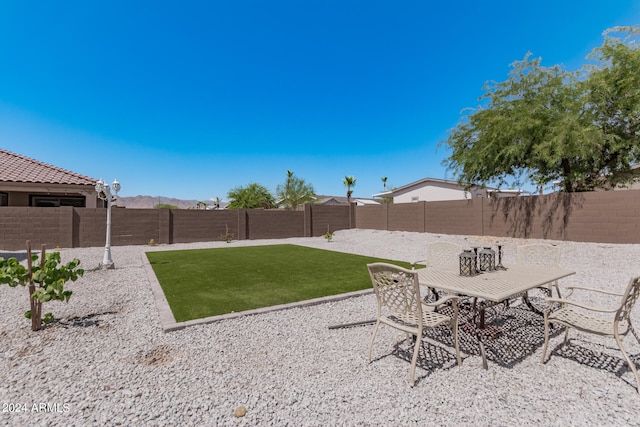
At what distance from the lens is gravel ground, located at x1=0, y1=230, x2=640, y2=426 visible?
78.2 inches

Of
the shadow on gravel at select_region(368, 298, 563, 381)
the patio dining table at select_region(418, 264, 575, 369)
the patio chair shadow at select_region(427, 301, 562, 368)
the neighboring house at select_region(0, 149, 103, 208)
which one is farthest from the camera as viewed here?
the neighboring house at select_region(0, 149, 103, 208)

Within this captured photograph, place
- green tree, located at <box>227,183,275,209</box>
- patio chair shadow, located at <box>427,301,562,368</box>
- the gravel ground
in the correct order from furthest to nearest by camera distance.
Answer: green tree, located at <box>227,183,275,209</box> → patio chair shadow, located at <box>427,301,562,368</box> → the gravel ground

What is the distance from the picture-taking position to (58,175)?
1188 centimetres

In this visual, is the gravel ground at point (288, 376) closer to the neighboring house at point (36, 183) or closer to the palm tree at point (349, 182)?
the neighboring house at point (36, 183)

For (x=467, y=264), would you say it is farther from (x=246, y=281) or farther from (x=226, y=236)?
(x=226, y=236)

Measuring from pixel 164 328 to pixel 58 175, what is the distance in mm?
12668

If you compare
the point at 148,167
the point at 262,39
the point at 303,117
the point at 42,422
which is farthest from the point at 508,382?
the point at 148,167

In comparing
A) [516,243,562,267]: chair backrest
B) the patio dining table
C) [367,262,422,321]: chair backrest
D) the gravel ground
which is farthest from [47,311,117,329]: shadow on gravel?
[516,243,562,267]: chair backrest

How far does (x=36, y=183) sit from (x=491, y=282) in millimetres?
14901

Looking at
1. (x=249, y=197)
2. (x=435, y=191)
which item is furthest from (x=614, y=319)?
(x=249, y=197)

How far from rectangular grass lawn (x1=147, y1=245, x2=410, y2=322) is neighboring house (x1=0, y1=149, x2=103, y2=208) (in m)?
5.41

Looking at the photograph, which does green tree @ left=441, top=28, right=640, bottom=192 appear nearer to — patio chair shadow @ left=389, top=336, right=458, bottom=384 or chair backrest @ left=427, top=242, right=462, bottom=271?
chair backrest @ left=427, top=242, right=462, bottom=271

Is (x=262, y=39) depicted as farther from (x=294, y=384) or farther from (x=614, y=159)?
(x=614, y=159)

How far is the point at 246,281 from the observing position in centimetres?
621
